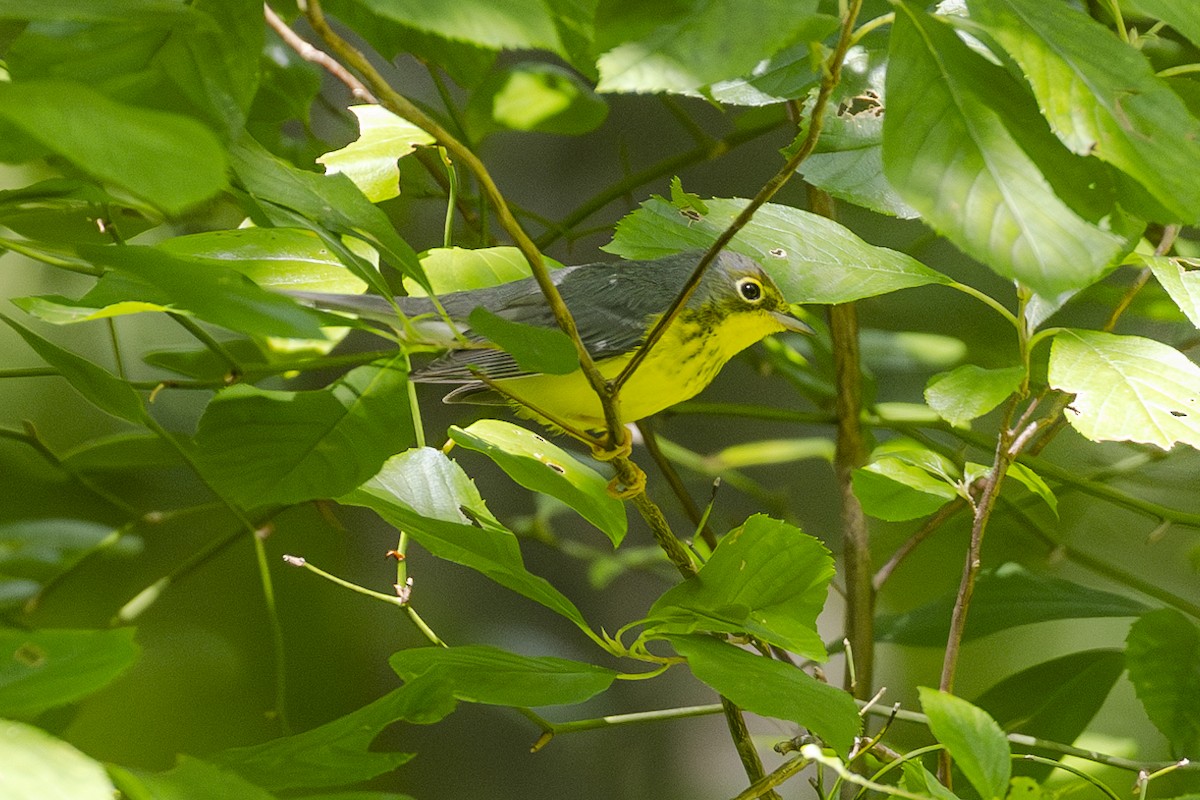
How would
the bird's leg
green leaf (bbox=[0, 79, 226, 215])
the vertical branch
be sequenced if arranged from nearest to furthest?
green leaf (bbox=[0, 79, 226, 215]), the bird's leg, the vertical branch

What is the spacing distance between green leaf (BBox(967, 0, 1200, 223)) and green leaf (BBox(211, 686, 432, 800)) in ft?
1.34

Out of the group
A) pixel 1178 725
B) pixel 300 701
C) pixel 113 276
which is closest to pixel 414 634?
pixel 300 701

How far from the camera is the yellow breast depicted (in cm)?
114

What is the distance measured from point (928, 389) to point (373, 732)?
1.48 ft

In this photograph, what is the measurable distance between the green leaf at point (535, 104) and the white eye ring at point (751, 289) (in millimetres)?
289

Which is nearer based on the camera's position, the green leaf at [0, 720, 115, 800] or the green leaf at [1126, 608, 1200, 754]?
the green leaf at [0, 720, 115, 800]

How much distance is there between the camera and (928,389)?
73 centimetres

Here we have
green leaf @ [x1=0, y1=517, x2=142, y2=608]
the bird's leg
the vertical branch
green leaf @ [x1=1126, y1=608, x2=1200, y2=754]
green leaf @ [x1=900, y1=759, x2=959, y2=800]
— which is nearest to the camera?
green leaf @ [x1=900, y1=759, x2=959, y2=800]

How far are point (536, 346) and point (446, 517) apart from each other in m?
0.23

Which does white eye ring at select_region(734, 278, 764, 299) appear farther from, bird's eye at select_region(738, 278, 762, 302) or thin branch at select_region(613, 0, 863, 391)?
thin branch at select_region(613, 0, 863, 391)

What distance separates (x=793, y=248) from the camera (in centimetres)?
76

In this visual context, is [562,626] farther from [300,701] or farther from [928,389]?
[928,389]

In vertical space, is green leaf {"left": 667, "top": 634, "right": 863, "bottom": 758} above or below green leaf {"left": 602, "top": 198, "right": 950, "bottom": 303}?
below

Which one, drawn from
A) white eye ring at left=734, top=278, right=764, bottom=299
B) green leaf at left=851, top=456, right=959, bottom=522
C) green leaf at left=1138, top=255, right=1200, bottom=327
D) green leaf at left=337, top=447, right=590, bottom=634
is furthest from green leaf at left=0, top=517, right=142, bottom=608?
green leaf at left=1138, top=255, right=1200, bottom=327
